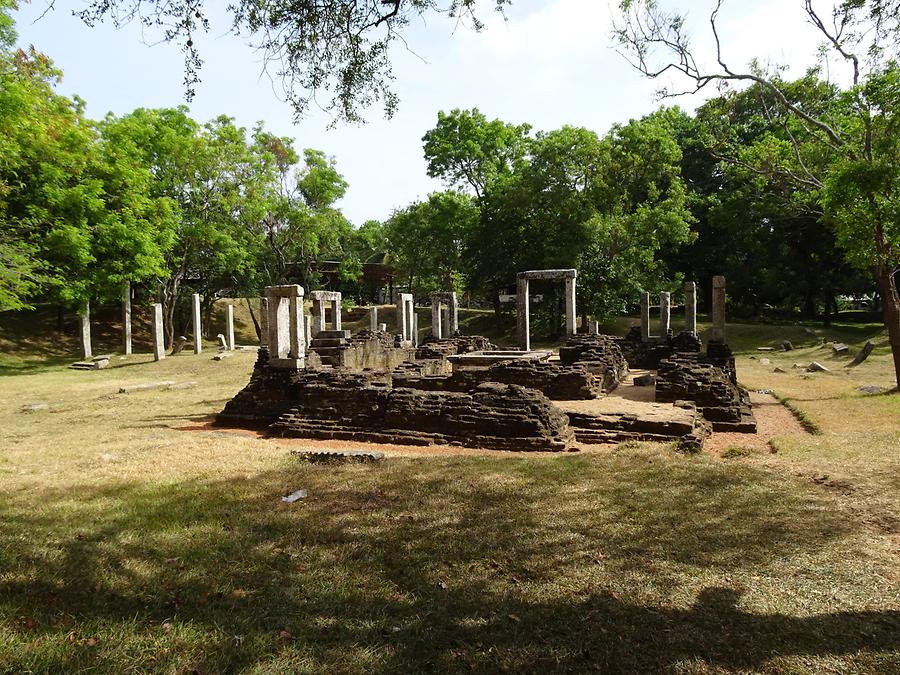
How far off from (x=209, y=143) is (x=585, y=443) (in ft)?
82.2

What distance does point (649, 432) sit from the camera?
998cm

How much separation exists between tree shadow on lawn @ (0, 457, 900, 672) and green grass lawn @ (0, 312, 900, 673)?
0.02 m

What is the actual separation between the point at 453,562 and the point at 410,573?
369 mm

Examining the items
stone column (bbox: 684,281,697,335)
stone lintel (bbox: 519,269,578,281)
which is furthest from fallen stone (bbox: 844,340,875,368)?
stone lintel (bbox: 519,269,578,281)

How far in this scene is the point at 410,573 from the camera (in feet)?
13.4

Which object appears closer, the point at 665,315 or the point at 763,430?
the point at 763,430

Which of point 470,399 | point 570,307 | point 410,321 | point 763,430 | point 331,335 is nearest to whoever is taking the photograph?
point 470,399

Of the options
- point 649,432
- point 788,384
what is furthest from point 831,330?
point 649,432

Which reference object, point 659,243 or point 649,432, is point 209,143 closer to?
point 659,243

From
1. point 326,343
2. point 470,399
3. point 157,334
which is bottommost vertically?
point 470,399

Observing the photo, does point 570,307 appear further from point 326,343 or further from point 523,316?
point 326,343

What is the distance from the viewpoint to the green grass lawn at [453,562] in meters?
3.01

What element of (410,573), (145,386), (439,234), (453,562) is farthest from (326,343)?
(439,234)

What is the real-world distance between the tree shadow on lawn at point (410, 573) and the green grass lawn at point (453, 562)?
0.07ft
